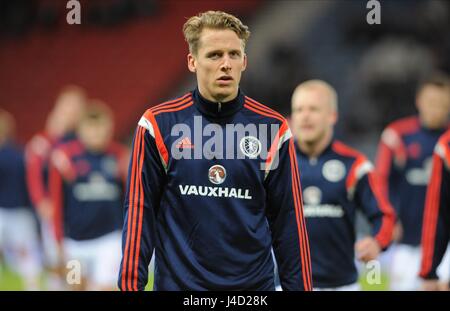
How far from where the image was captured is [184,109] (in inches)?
157

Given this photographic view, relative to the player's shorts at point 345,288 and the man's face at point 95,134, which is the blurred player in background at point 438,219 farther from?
the man's face at point 95,134

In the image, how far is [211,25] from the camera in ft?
12.8

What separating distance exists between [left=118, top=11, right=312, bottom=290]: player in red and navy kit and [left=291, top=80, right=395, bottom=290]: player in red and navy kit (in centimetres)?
184

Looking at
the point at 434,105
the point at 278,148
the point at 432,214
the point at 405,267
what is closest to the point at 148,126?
the point at 278,148

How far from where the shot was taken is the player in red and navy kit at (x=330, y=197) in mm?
5797

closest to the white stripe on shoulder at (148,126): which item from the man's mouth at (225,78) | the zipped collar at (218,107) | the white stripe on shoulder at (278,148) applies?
the zipped collar at (218,107)

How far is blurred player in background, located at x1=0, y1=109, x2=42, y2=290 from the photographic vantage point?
473 inches

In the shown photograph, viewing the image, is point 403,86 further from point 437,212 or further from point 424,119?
point 437,212

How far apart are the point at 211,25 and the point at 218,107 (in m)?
0.37

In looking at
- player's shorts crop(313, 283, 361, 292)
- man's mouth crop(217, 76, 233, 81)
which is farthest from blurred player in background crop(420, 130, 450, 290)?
man's mouth crop(217, 76, 233, 81)

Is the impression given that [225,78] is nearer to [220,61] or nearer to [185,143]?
[220,61]

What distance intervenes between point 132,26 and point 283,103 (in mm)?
3272

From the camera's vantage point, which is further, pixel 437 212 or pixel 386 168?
pixel 386 168
